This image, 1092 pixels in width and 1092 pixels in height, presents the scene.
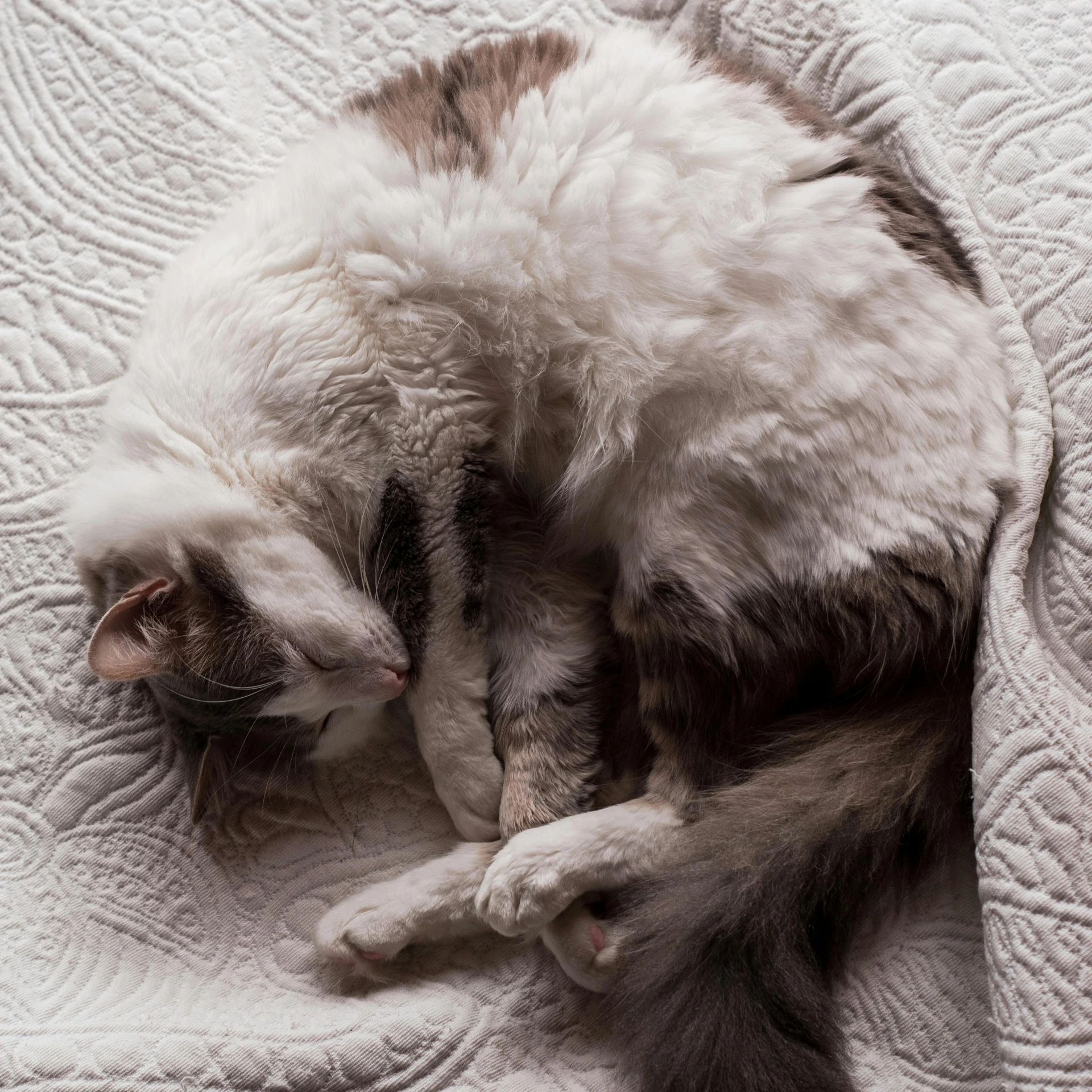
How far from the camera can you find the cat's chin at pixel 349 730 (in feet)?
4.81

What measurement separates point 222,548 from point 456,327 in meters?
0.46

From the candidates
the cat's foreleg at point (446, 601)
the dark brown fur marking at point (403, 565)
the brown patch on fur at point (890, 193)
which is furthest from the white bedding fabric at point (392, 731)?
the dark brown fur marking at point (403, 565)

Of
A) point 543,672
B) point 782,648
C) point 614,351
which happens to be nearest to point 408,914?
point 543,672

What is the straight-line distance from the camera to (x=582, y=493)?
140cm

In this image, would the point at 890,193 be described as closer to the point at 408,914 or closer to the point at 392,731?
the point at 392,731

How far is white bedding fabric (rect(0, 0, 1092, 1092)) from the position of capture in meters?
1.21

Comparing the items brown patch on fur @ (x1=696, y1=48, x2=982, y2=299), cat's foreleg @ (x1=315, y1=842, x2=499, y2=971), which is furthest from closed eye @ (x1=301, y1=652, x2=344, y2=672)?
brown patch on fur @ (x1=696, y1=48, x2=982, y2=299)

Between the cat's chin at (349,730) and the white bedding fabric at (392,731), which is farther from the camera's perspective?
the cat's chin at (349,730)

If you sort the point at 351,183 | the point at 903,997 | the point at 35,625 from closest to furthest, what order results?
the point at 903,997 → the point at 351,183 → the point at 35,625

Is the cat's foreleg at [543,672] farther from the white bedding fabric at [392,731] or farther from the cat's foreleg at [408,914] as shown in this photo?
the white bedding fabric at [392,731]

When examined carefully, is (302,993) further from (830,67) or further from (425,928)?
(830,67)

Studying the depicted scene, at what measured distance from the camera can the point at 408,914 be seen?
137cm

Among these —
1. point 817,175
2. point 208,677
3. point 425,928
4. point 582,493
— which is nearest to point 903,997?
point 425,928

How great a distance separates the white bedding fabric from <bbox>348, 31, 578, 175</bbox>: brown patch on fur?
308mm
